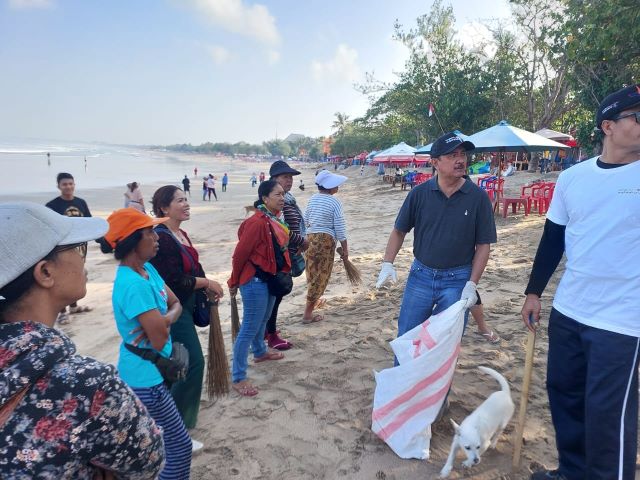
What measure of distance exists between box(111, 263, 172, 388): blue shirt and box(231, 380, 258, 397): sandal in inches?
54.1

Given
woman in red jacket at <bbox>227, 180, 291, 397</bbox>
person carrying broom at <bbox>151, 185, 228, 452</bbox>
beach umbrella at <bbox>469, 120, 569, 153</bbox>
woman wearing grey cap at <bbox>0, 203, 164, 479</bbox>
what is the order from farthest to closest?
beach umbrella at <bbox>469, 120, 569, 153</bbox>
woman in red jacket at <bbox>227, 180, 291, 397</bbox>
person carrying broom at <bbox>151, 185, 228, 452</bbox>
woman wearing grey cap at <bbox>0, 203, 164, 479</bbox>

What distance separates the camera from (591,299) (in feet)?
6.39

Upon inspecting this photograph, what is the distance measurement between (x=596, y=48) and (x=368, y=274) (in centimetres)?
489

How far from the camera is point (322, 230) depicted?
15.0 ft

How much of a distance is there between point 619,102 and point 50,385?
246cm

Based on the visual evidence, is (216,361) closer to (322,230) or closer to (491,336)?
(322,230)

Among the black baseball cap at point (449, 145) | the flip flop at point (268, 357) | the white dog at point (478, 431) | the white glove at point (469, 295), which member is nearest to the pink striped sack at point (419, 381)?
the white glove at point (469, 295)

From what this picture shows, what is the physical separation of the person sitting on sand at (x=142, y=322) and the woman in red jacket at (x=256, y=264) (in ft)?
4.01

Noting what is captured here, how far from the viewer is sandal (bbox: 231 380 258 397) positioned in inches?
130

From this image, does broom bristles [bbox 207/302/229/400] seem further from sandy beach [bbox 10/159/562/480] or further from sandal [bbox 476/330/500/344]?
sandal [bbox 476/330/500/344]

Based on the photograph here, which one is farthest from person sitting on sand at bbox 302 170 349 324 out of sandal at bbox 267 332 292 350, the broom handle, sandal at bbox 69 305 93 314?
sandal at bbox 69 305 93 314

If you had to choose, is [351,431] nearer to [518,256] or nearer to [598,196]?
[598,196]

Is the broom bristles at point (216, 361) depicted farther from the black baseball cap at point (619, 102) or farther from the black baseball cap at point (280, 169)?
the black baseball cap at point (619, 102)

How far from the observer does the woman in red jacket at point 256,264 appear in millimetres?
3299
